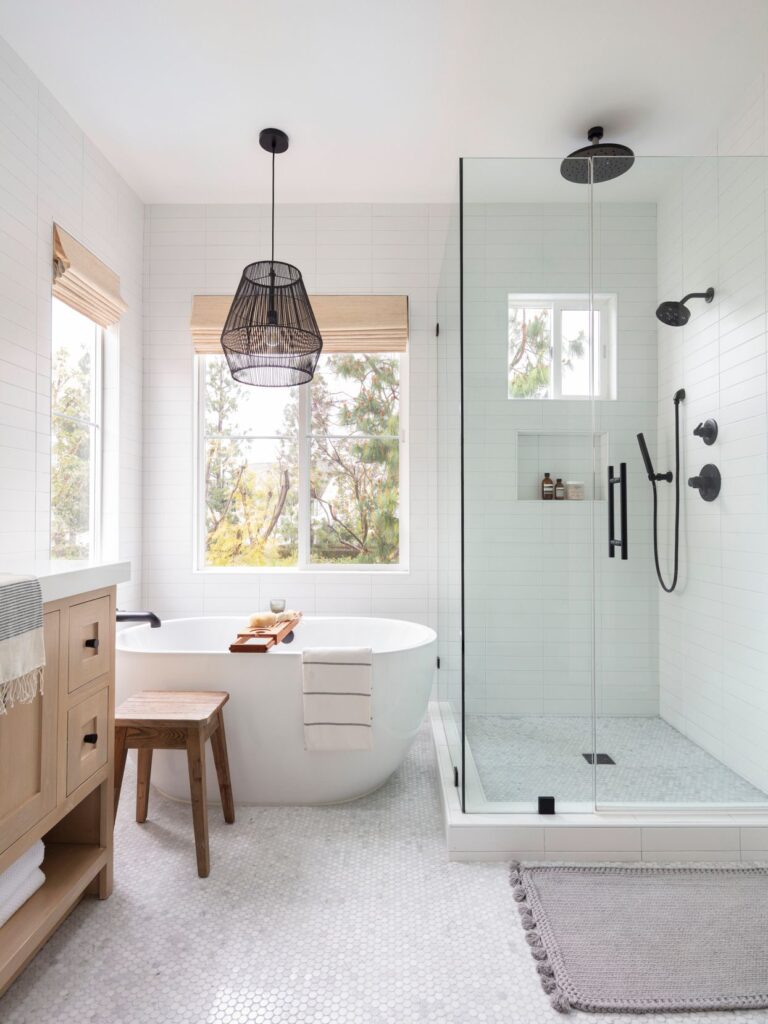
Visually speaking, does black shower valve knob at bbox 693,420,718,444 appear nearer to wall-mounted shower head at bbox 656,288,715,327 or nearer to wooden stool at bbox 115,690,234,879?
wall-mounted shower head at bbox 656,288,715,327

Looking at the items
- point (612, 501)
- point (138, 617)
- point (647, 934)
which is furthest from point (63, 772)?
point (612, 501)

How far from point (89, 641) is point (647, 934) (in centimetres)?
174

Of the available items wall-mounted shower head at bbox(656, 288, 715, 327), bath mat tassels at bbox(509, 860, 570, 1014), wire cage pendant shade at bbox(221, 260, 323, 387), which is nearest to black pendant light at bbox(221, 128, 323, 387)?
wire cage pendant shade at bbox(221, 260, 323, 387)

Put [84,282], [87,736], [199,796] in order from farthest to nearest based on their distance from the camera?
[84,282]
[199,796]
[87,736]

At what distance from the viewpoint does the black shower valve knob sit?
2170mm

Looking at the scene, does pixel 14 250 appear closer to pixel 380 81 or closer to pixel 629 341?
pixel 380 81

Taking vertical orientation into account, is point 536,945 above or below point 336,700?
below

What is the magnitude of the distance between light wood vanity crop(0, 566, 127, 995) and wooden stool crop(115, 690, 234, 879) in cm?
16

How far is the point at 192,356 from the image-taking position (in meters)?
3.74

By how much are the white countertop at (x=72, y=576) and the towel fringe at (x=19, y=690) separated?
200 mm

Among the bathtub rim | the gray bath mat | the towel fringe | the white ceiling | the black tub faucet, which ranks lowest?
the gray bath mat

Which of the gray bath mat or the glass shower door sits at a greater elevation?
the glass shower door

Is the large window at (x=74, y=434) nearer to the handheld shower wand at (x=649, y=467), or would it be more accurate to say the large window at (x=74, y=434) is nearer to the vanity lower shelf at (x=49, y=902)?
the vanity lower shelf at (x=49, y=902)

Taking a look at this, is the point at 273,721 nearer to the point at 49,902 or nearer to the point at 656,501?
the point at 49,902
